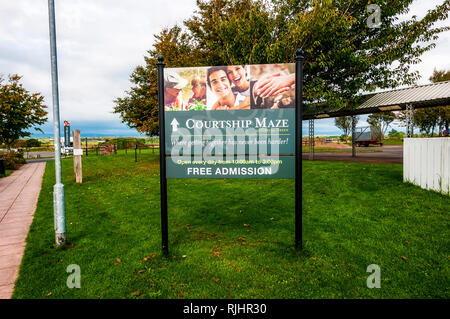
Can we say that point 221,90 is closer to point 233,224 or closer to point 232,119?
point 232,119

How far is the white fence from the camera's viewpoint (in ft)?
19.4

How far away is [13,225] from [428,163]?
10654mm

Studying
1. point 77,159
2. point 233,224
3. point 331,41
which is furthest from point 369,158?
point 77,159

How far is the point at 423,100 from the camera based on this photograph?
36.0 ft

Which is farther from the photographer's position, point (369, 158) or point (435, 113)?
point (435, 113)

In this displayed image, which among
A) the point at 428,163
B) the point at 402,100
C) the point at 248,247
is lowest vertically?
the point at 248,247

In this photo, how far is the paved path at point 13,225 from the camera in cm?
300

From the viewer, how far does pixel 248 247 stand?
371 centimetres

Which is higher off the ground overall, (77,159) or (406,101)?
(406,101)

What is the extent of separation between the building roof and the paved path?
15711 millimetres

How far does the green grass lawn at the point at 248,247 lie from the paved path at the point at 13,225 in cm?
14

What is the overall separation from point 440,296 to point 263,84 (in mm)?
3327

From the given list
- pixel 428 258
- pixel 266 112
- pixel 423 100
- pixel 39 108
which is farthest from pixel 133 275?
pixel 39 108
